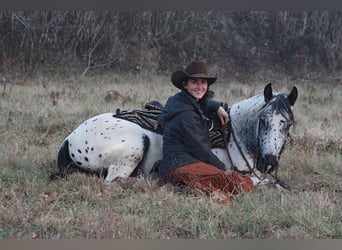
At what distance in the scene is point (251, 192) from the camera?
233 inches

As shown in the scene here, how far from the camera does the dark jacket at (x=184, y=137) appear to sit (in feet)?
19.7

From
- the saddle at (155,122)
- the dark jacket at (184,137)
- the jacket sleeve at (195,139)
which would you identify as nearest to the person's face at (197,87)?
the dark jacket at (184,137)

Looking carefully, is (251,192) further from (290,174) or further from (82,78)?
(82,78)

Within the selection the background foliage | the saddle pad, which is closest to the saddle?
the saddle pad

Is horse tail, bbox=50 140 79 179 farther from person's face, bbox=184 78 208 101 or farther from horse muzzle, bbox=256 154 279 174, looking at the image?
horse muzzle, bbox=256 154 279 174

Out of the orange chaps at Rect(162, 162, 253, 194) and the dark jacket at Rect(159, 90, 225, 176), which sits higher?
the dark jacket at Rect(159, 90, 225, 176)

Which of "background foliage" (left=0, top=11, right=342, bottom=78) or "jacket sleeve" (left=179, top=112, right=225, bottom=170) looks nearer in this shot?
"jacket sleeve" (left=179, top=112, right=225, bottom=170)

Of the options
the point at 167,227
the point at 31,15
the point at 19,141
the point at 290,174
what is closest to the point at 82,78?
the point at 31,15

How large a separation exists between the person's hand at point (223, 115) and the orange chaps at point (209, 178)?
0.61 metres

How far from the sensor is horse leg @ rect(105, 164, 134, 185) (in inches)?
246

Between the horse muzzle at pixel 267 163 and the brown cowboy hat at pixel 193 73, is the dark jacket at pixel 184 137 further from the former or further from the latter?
the horse muzzle at pixel 267 163

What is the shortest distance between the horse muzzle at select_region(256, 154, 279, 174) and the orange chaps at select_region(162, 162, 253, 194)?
0.87 feet

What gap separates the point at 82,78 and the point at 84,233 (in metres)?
10.2

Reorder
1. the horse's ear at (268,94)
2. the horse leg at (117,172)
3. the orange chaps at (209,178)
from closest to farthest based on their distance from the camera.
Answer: the orange chaps at (209,178) → the horse's ear at (268,94) → the horse leg at (117,172)
